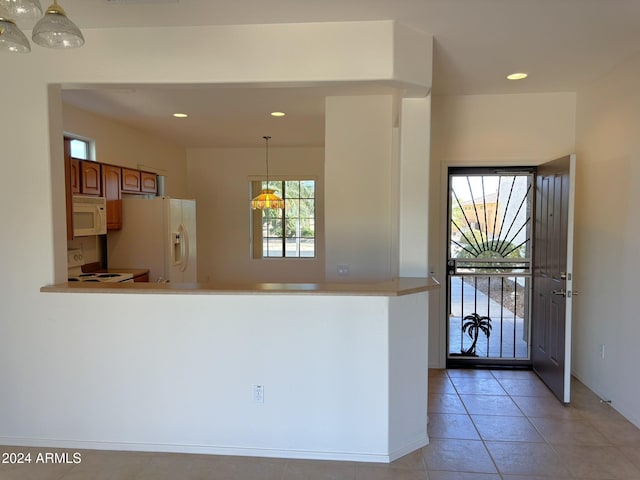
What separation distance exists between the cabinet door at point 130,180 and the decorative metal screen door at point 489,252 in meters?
3.58

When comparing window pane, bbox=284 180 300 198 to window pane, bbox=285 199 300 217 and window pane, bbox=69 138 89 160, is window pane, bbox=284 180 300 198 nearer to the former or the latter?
window pane, bbox=285 199 300 217

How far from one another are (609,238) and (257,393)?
288 cm

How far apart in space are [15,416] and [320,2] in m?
3.07

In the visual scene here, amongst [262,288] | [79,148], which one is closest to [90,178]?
[79,148]

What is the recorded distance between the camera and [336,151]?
12.0ft

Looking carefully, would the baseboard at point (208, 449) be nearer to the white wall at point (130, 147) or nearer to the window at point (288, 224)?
the white wall at point (130, 147)

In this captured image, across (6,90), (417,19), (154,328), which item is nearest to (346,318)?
(154,328)

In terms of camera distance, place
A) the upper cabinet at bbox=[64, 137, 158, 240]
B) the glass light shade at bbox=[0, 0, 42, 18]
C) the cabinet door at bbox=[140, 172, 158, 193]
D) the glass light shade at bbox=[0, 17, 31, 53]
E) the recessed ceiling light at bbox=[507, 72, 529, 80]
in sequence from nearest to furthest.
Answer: the glass light shade at bbox=[0, 0, 42, 18], the glass light shade at bbox=[0, 17, 31, 53], the recessed ceiling light at bbox=[507, 72, 529, 80], the upper cabinet at bbox=[64, 137, 158, 240], the cabinet door at bbox=[140, 172, 158, 193]

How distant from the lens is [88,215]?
3.92 m

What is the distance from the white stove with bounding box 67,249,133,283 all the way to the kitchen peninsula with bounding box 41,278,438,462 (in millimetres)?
1544

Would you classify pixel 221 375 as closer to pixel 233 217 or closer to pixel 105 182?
pixel 105 182

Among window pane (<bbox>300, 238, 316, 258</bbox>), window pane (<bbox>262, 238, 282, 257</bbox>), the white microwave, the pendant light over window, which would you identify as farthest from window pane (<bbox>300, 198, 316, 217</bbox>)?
the pendant light over window

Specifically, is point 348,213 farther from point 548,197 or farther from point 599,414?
point 599,414

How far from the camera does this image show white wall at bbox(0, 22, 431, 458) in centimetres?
236
